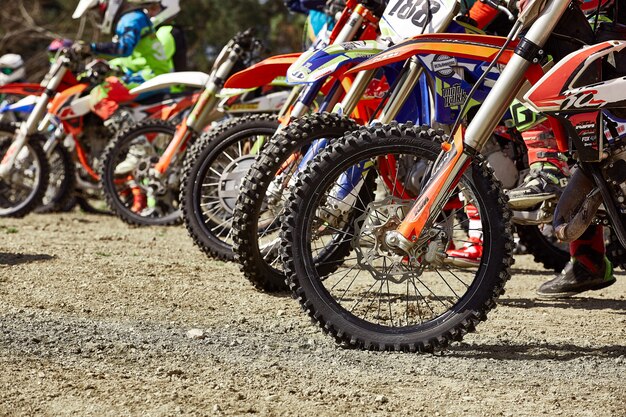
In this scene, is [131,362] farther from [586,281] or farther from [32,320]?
[586,281]

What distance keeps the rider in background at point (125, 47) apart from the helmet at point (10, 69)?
4.87ft

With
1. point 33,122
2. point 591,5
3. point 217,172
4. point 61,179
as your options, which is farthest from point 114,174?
point 591,5

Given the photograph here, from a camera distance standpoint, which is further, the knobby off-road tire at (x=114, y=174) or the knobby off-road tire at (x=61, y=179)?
the knobby off-road tire at (x=61, y=179)

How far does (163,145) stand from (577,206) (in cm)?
509

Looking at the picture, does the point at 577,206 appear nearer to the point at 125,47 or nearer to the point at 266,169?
the point at 266,169

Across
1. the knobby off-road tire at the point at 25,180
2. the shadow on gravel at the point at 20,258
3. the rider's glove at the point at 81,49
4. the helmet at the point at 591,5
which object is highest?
the helmet at the point at 591,5

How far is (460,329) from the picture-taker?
3799 millimetres

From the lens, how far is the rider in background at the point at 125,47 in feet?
29.6

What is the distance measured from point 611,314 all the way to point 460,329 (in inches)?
59.0

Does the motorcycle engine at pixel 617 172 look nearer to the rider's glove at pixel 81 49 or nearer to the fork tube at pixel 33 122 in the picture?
the fork tube at pixel 33 122

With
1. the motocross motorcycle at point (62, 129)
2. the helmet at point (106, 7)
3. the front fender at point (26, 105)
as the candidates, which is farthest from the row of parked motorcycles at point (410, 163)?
the front fender at point (26, 105)

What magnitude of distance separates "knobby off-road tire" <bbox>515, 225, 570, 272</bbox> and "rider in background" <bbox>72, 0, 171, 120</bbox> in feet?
13.4

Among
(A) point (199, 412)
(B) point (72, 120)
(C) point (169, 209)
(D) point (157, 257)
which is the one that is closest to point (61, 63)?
(B) point (72, 120)

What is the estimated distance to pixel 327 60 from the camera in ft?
14.7
